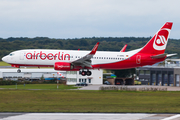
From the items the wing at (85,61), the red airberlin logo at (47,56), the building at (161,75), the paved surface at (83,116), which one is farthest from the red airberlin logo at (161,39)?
the building at (161,75)

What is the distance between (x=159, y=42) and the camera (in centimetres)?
5991

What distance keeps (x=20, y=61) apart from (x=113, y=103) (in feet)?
68.4

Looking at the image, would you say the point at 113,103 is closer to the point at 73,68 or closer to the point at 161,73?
the point at 73,68

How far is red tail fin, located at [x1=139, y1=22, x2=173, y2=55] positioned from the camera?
59.5m

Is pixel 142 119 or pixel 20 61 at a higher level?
pixel 20 61

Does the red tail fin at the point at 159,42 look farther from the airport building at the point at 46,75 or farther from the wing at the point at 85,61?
the airport building at the point at 46,75

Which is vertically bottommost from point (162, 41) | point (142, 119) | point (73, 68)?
point (142, 119)

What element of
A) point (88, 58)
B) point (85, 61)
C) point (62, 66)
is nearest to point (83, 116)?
point (88, 58)

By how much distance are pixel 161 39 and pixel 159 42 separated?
0.77m

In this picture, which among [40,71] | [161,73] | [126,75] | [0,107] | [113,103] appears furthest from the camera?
[40,71]

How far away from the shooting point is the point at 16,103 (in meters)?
45.8

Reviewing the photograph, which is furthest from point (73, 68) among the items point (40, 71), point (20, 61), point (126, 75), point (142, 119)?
point (40, 71)

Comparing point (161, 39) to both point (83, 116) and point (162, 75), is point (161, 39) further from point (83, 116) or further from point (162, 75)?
point (162, 75)

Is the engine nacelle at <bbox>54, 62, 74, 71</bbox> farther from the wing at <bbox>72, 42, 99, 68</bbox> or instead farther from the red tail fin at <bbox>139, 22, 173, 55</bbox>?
the red tail fin at <bbox>139, 22, 173, 55</bbox>
